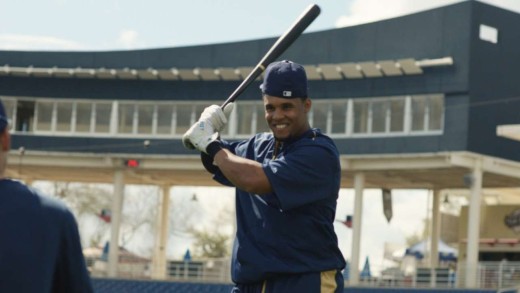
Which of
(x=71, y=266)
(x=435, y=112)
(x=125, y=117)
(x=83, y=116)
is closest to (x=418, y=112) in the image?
(x=435, y=112)

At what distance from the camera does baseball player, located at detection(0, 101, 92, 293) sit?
180 inches

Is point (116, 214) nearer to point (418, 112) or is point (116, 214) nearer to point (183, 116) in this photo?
point (183, 116)

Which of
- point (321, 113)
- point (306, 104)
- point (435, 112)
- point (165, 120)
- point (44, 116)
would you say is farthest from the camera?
point (44, 116)

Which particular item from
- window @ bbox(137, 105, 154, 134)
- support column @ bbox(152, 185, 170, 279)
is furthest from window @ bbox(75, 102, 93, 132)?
support column @ bbox(152, 185, 170, 279)

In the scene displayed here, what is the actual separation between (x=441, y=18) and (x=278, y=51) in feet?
125

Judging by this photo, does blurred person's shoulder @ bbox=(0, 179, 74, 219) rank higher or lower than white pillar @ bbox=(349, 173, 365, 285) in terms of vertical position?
lower

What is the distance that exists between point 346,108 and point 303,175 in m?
43.0

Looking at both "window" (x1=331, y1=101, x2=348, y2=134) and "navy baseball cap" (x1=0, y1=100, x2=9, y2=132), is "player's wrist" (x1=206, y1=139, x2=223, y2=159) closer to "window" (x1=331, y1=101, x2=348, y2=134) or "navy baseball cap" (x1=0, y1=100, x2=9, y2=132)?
"navy baseball cap" (x1=0, y1=100, x2=9, y2=132)

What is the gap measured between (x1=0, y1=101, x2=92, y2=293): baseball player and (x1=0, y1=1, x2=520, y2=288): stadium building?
36372 millimetres

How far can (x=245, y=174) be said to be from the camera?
6934 millimetres

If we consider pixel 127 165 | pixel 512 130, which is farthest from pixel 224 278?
pixel 512 130

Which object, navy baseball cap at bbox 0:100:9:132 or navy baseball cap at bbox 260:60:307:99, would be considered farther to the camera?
navy baseball cap at bbox 260:60:307:99

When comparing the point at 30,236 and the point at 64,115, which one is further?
the point at 64,115

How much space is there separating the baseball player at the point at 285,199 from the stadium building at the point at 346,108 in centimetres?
3371
